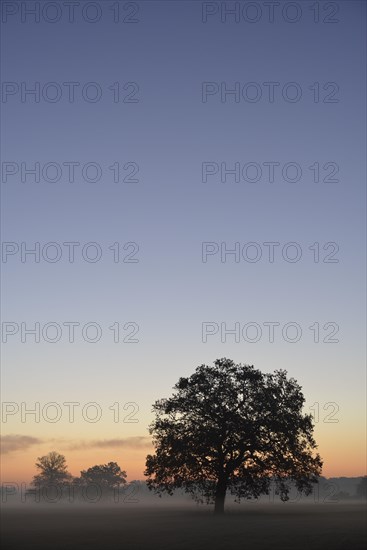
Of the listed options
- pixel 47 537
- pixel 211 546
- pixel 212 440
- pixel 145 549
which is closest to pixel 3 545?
pixel 47 537

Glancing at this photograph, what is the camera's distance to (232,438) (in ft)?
208

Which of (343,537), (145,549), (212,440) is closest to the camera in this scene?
(145,549)

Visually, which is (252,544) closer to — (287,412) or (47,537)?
(47,537)

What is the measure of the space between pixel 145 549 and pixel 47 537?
35.1ft

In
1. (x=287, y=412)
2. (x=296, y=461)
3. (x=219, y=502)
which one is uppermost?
(x=287, y=412)

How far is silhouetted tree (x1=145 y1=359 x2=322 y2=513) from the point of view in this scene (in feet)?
207

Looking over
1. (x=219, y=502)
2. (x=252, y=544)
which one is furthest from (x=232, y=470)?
(x=252, y=544)

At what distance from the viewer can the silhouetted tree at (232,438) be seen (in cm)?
6319

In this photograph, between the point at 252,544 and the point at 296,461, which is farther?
the point at 296,461

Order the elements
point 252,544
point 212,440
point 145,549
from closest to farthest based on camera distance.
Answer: point 145,549 → point 252,544 → point 212,440

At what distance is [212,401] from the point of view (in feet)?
211

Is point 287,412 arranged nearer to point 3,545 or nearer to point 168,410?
point 168,410

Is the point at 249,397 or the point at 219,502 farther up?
the point at 249,397

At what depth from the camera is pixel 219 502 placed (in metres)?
64.2
